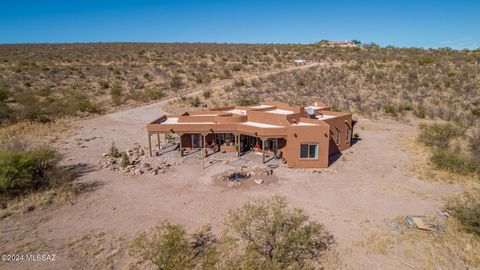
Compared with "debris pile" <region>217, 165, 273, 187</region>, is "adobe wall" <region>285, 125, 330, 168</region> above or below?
above

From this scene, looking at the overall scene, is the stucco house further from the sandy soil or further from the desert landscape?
the sandy soil

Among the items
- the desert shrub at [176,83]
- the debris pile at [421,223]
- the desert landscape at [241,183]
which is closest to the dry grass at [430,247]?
the desert landscape at [241,183]

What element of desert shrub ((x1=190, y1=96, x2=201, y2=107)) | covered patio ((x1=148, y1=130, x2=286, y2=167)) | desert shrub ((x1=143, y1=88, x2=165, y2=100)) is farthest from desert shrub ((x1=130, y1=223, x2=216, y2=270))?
desert shrub ((x1=143, y1=88, x2=165, y2=100))

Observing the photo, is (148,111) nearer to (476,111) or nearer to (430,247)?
(430,247)

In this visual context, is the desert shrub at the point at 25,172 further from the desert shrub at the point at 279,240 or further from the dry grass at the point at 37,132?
the desert shrub at the point at 279,240

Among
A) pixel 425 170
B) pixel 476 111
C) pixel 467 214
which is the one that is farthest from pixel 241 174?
pixel 476 111

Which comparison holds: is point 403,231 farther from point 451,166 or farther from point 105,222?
point 105,222
